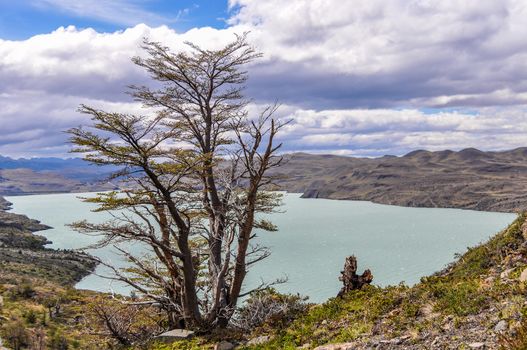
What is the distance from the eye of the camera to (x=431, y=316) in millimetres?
12555

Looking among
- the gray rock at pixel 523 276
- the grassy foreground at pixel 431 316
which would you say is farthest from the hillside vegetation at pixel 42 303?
the gray rock at pixel 523 276

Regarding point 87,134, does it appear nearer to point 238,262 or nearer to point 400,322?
point 238,262

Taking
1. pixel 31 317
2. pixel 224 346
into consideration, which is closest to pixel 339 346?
pixel 224 346

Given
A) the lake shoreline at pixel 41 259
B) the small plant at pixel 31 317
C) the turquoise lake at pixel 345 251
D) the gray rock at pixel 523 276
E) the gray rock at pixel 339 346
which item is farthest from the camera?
the lake shoreline at pixel 41 259

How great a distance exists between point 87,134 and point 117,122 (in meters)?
1.24

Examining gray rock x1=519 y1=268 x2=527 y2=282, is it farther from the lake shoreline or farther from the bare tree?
the lake shoreline

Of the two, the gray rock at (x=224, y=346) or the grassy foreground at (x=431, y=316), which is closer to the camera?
the grassy foreground at (x=431, y=316)

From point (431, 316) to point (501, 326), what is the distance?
2542 millimetres

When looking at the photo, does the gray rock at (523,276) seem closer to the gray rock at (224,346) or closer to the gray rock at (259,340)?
the gray rock at (259,340)

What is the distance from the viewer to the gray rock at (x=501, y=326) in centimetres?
996

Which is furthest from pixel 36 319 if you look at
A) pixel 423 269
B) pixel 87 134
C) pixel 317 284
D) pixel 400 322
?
pixel 423 269

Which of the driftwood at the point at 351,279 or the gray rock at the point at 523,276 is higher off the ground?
the gray rock at the point at 523,276

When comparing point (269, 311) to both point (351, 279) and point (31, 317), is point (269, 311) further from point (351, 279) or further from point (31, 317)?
point (31, 317)

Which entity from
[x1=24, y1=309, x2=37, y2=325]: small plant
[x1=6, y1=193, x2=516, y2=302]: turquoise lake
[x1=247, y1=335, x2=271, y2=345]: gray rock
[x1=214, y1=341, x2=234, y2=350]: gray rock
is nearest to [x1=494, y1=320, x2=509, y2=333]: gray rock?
[x1=247, y1=335, x2=271, y2=345]: gray rock
